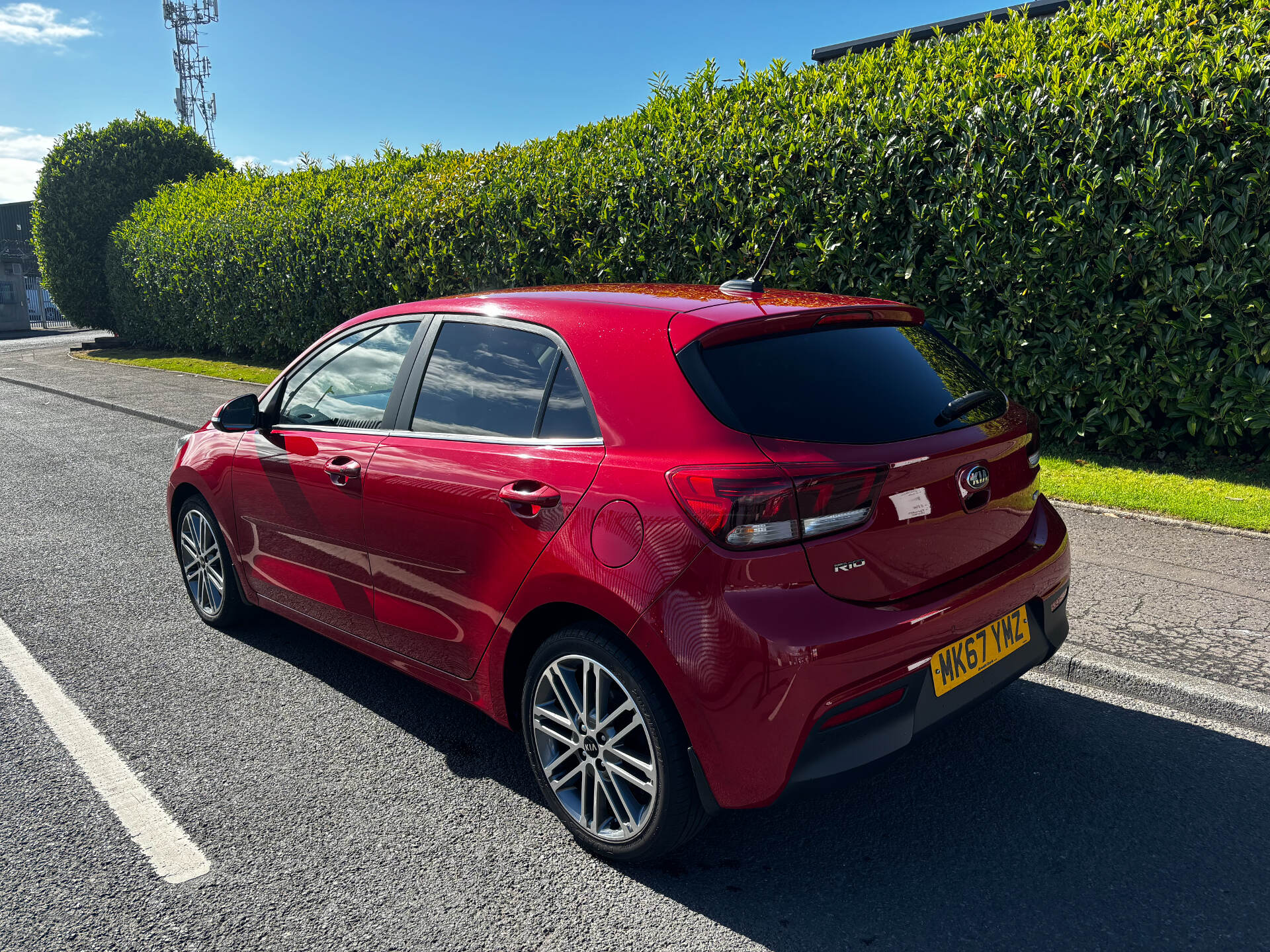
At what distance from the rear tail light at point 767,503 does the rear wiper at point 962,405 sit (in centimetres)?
56

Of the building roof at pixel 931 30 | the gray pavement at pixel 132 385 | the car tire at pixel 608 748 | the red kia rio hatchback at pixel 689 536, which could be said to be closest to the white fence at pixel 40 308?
the gray pavement at pixel 132 385

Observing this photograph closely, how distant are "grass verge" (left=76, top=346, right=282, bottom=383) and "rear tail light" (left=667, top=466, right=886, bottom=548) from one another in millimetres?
14750

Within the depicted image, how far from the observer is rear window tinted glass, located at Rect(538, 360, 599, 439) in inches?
115

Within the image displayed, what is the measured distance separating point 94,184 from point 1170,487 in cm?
2825

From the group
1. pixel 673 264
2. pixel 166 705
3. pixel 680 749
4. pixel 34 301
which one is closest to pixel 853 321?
pixel 680 749

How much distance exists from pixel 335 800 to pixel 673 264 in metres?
7.47

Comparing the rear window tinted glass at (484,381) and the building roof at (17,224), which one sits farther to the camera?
the building roof at (17,224)

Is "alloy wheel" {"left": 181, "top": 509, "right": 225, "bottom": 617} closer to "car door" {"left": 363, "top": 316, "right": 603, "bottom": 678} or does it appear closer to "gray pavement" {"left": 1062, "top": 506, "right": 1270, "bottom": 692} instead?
"car door" {"left": 363, "top": 316, "right": 603, "bottom": 678}

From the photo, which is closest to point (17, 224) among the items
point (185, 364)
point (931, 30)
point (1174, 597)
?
point (185, 364)

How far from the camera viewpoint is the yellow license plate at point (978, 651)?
8.78ft

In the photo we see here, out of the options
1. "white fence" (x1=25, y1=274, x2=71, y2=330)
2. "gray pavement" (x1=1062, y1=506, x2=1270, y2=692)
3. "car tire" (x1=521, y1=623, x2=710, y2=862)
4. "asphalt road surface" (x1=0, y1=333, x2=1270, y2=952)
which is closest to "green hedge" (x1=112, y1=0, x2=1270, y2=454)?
"gray pavement" (x1=1062, y1=506, x2=1270, y2=692)

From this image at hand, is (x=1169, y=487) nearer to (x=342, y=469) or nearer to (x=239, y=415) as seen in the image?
(x=342, y=469)

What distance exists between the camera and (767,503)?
8.12ft

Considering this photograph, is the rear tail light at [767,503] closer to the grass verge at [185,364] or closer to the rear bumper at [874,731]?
the rear bumper at [874,731]
